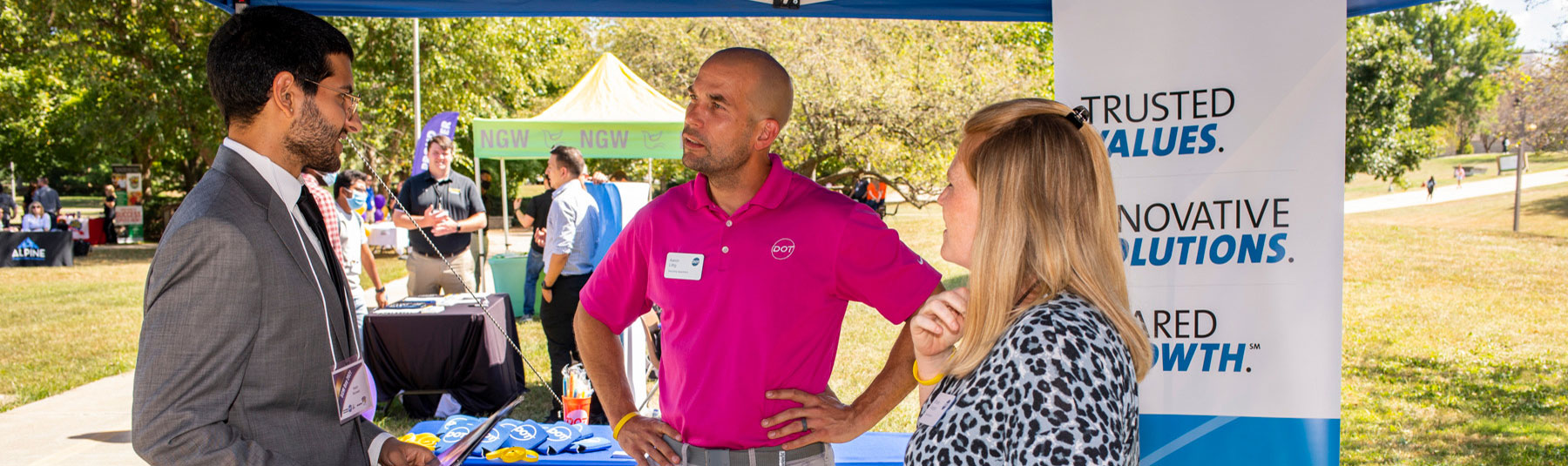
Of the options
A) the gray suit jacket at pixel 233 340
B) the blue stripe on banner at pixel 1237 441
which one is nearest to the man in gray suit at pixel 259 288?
the gray suit jacket at pixel 233 340

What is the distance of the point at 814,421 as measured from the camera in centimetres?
212

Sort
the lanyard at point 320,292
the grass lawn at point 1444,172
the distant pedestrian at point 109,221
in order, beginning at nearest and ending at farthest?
the lanyard at point 320,292, the distant pedestrian at point 109,221, the grass lawn at point 1444,172

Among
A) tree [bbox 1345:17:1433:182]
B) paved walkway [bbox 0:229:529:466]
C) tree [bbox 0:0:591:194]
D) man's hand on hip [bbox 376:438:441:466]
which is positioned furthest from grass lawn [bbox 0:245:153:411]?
tree [bbox 1345:17:1433:182]

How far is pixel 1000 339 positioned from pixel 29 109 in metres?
25.6

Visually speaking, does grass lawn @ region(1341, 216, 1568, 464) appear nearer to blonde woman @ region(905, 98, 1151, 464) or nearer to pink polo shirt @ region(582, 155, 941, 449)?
pink polo shirt @ region(582, 155, 941, 449)

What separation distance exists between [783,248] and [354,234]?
517 centimetres

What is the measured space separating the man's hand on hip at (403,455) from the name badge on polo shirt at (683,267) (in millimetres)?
671

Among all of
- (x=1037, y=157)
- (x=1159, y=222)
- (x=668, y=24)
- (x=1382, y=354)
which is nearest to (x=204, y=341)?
(x=1037, y=157)

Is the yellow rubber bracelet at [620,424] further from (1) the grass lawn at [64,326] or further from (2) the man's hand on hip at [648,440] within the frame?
(1) the grass lawn at [64,326]

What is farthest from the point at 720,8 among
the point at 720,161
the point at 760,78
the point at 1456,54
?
the point at 1456,54

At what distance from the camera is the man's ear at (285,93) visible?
4.90 feet

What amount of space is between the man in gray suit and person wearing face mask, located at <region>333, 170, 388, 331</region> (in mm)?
3696

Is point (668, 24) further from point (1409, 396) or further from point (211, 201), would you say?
point (211, 201)

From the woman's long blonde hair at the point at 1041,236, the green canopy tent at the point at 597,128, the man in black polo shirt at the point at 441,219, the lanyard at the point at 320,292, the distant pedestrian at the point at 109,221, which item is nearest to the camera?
the woman's long blonde hair at the point at 1041,236
